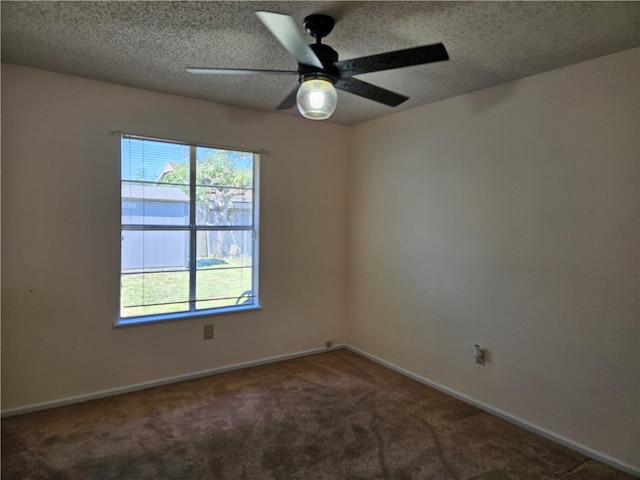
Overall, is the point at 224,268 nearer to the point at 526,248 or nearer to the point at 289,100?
the point at 289,100

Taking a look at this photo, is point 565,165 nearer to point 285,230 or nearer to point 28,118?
point 285,230

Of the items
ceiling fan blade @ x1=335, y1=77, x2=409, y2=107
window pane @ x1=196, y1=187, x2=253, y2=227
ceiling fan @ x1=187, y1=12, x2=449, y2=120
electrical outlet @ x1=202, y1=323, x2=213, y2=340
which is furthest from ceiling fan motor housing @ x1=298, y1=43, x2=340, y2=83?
electrical outlet @ x1=202, y1=323, x2=213, y2=340

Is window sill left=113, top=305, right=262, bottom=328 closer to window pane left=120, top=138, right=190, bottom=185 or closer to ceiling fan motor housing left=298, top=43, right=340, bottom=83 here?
window pane left=120, top=138, right=190, bottom=185

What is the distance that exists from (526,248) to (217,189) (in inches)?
98.3

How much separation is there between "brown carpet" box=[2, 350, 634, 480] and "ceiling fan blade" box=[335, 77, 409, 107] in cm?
204

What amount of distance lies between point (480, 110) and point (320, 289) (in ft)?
7.22

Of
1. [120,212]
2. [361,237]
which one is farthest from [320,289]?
[120,212]

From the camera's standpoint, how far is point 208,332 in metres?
3.38

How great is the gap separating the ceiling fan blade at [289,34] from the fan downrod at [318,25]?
24 cm

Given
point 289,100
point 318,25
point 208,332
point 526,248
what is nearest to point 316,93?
point 318,25

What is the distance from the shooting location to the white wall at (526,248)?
2.19m

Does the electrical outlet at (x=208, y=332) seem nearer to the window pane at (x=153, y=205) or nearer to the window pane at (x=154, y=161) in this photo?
the window pane at (x=153, y=205)

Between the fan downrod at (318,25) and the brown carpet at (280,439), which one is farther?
the brown carpet at (280,439)

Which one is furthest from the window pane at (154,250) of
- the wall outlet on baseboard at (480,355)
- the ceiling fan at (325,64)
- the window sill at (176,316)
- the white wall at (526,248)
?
the wall outlet on baseboard at (480,355)
